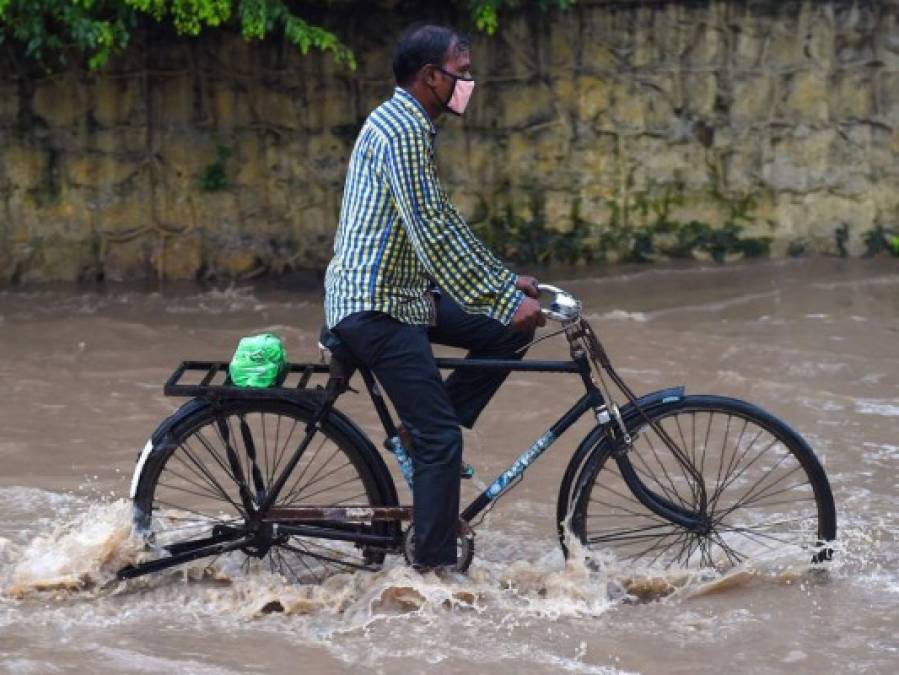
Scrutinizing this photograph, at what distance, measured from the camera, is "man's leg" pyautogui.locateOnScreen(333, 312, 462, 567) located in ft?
15.3

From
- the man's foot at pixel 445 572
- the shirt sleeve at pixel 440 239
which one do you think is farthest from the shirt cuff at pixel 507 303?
the man's foot at pixel 445 572

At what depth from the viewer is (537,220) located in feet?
34.1

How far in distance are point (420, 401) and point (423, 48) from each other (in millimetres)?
1085

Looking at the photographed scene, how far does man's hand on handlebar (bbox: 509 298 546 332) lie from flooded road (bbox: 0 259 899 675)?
2.89ft

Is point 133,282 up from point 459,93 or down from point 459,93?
down

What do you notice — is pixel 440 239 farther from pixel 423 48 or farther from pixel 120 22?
pixel 120 22

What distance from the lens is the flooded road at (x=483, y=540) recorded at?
4555 mm

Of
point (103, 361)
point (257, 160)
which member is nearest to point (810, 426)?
point (103, 361)

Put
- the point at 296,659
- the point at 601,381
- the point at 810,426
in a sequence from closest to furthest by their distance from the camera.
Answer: the point at 296,659, the point at 601,381, the point at 810,426

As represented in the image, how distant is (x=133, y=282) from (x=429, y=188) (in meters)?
5.96

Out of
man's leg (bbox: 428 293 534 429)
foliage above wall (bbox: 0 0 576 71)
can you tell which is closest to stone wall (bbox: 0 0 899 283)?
foliage above wall (bbox: 0 0 576 71)

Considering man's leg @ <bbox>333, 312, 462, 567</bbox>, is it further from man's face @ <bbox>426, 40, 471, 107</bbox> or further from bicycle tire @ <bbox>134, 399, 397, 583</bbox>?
man's face @ <bbox>426, 40, 471, 107</bbox>

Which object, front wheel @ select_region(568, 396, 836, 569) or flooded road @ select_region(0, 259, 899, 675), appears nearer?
flooded road @ select_region(0, 259, 899, 675)

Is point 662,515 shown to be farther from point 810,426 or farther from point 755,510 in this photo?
point 810,426
